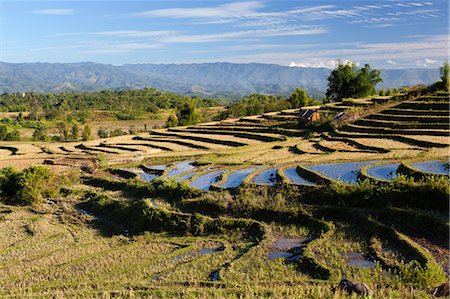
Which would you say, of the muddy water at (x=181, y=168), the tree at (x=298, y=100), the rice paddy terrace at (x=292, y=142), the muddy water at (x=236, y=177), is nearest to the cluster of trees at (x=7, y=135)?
the rice paddy terrace at (x=292, y=142)

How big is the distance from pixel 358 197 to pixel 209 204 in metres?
5.06

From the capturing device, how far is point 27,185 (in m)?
18.2

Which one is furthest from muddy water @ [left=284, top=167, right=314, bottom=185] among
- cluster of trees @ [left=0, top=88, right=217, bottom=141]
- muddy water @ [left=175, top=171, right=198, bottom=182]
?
cluster of trees @ [left=0, top=88, right=217, bottom=141]

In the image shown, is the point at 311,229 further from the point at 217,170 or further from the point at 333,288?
the point at 217,170

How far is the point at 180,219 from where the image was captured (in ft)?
45.7

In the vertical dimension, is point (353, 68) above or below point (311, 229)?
above

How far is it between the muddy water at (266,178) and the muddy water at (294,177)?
56cm

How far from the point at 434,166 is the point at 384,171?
1.89 m

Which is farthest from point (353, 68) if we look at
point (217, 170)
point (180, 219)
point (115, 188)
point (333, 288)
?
point (333, 288)

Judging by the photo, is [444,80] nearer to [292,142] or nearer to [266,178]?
[292,142]

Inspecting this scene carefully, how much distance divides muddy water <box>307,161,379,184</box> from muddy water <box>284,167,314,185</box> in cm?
83

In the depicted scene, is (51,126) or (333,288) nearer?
(333,288)

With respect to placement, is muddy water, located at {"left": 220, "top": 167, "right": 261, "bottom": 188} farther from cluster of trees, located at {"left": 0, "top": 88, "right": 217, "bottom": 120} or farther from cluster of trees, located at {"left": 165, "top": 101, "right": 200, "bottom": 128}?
cluster of trees, located at {"left": 0, "top": 88, "right": 217, "bottom": 120}

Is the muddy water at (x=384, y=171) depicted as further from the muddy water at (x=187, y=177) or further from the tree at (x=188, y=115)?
the tree at (x=188, y=115)
